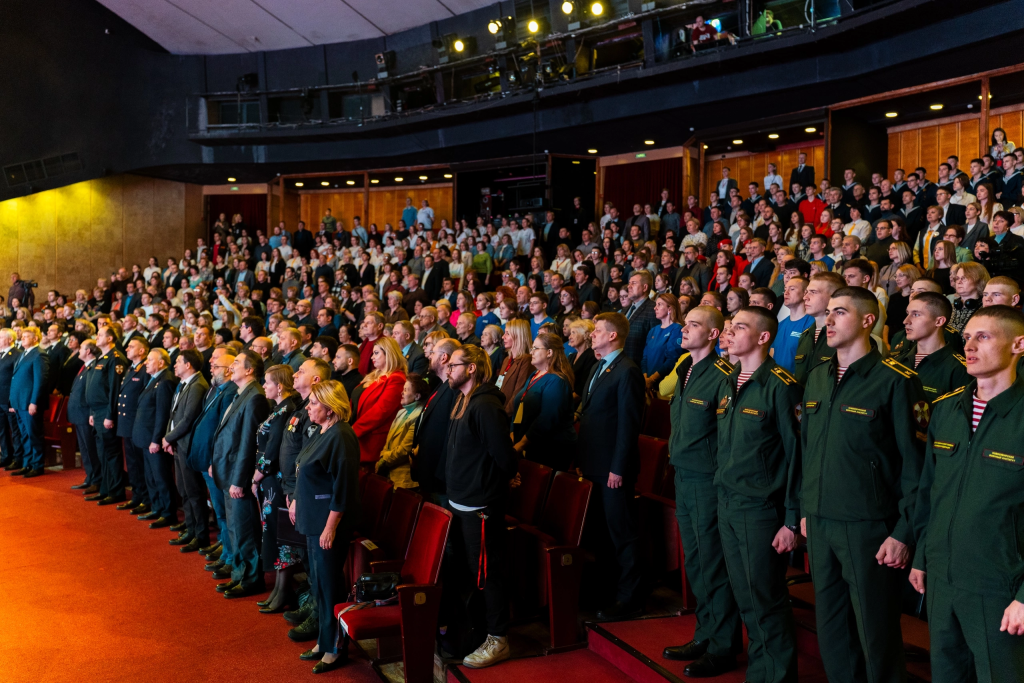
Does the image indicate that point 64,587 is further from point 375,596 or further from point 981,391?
point 981,391

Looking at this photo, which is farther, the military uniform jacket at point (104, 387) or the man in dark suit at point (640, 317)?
the military uniform jacket at point (104, 387)

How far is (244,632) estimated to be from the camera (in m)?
3.90

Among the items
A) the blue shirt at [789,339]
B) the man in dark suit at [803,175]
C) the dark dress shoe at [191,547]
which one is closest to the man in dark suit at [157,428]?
the dark dress shoe at [191,547]

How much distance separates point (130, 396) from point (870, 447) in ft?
17.8

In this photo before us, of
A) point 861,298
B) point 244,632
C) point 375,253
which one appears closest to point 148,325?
point 375,253

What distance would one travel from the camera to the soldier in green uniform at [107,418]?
651 cm

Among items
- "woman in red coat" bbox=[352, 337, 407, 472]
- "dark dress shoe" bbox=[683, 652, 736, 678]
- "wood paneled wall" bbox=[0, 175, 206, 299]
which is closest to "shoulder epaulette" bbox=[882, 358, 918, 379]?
"dark dress shoe" bbox=[683, 652, 736, 678]

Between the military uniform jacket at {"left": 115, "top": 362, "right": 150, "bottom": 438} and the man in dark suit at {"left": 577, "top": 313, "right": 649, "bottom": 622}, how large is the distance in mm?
3882

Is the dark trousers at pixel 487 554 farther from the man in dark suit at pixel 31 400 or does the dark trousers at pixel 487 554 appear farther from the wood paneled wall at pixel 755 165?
the wood paneled wall at pixel 755 165

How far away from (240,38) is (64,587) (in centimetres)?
1389

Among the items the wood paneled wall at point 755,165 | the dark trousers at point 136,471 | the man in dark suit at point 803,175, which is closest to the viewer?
the dark trousers at point 136,471

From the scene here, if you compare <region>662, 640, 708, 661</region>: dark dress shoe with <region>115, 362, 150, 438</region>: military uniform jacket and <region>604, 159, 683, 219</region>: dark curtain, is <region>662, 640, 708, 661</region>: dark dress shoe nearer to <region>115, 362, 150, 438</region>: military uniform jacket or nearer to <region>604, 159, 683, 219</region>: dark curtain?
<region>115, 362, 150, 438</region>: military uniform jacket

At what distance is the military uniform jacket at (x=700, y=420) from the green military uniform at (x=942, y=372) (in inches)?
29.3

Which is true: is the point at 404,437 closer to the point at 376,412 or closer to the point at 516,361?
the point at 376,412
